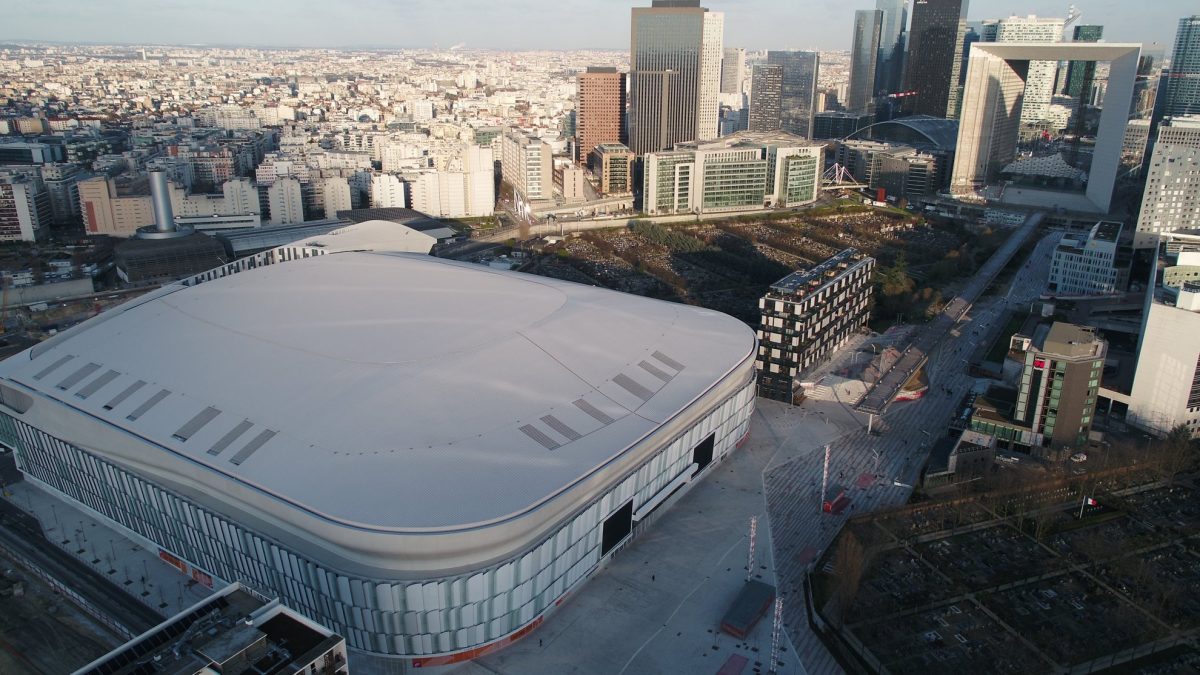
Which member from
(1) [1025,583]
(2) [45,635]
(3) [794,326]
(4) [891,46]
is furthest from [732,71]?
(2) [45,635]

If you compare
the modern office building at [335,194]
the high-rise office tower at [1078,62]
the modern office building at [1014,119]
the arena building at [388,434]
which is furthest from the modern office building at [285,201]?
the high-rise office tower at [1078,62]

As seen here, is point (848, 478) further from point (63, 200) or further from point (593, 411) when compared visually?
point (63, 200)

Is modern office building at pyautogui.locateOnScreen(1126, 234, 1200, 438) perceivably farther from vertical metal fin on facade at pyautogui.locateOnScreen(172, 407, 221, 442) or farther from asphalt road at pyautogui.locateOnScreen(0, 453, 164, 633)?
asphalt road at pyautogui.locateOnScreen(0, 453, 164, 633)

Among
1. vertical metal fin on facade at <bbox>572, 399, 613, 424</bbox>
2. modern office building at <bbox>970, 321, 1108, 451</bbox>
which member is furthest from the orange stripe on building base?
modern office building at <bbox>970, 321, 1108, 451</bbox>

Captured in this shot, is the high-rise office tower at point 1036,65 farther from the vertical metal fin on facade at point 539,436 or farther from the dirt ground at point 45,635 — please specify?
the dirt ground at point 45,635

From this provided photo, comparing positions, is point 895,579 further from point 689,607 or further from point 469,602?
point 469,602

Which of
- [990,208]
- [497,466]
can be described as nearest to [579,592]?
[497,466]
